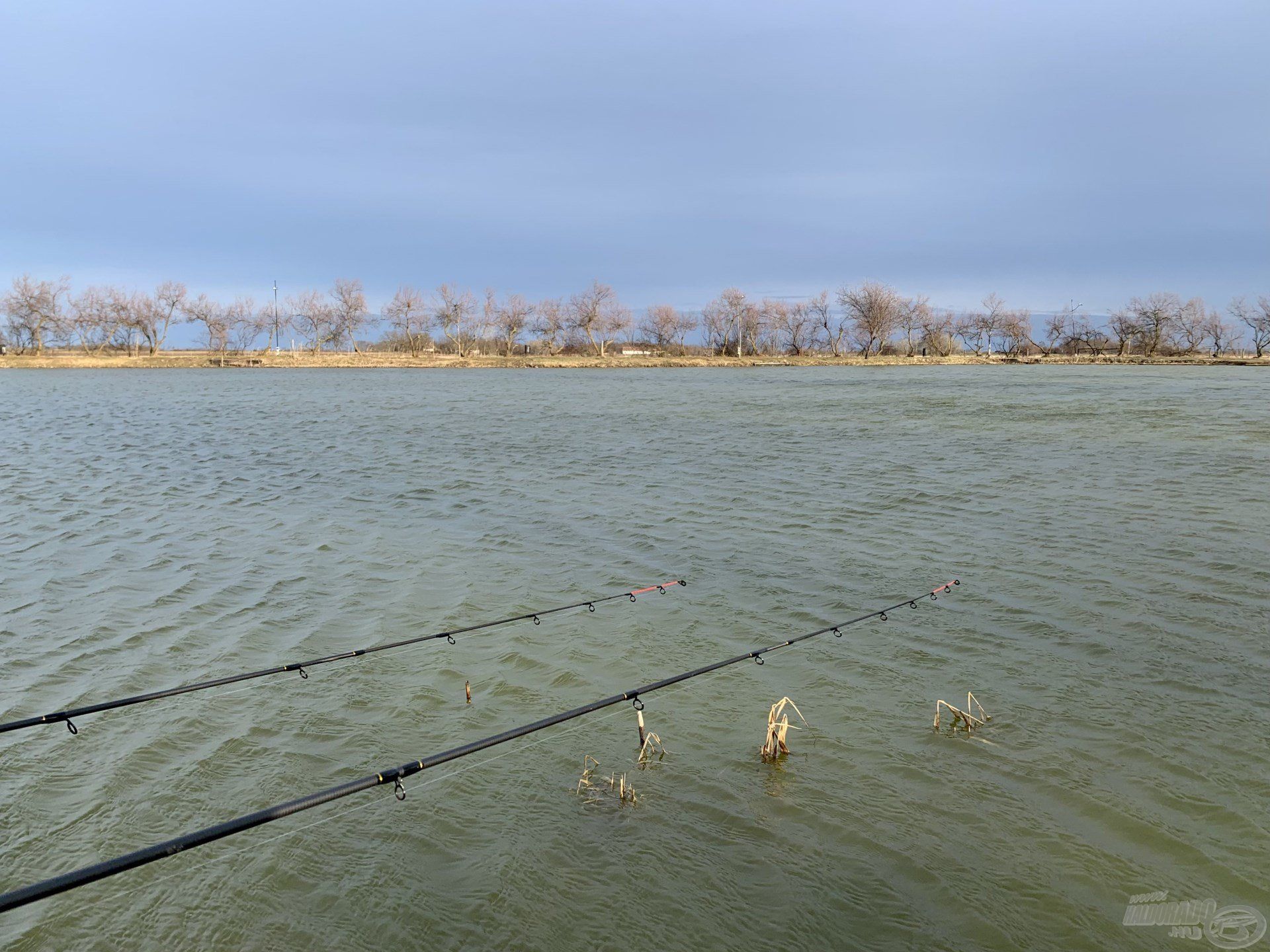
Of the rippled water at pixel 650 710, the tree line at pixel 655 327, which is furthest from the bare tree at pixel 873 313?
the rippled water at pixel 650 710

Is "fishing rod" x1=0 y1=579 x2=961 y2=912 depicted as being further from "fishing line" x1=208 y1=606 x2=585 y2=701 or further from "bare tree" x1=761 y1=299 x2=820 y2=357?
"bare tree" x1=761 y1=299 x2=820 y2=357

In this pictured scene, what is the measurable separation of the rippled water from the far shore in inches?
2960

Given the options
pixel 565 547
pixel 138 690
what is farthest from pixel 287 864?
pixel 565 547

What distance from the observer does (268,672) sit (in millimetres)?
5285

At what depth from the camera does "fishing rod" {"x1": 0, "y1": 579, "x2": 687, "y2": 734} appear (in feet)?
14.1

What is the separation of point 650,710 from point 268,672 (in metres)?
2.61

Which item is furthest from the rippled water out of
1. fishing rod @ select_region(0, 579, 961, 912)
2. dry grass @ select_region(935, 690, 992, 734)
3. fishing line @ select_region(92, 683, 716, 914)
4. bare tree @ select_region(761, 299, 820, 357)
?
bare tree @ select_region(761, 299, 820, 357)

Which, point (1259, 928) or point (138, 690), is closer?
point (1259, 928)

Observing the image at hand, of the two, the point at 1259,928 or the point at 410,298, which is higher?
the point at 410,298

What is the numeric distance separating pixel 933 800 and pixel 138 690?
18.5 ft

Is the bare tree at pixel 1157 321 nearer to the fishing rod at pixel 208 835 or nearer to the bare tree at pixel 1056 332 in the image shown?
the bare tree at pixel 1056 332

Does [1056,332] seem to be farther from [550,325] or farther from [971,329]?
[550,325]

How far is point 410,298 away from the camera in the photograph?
347 feet

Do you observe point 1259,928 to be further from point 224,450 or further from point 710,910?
point 224,450
